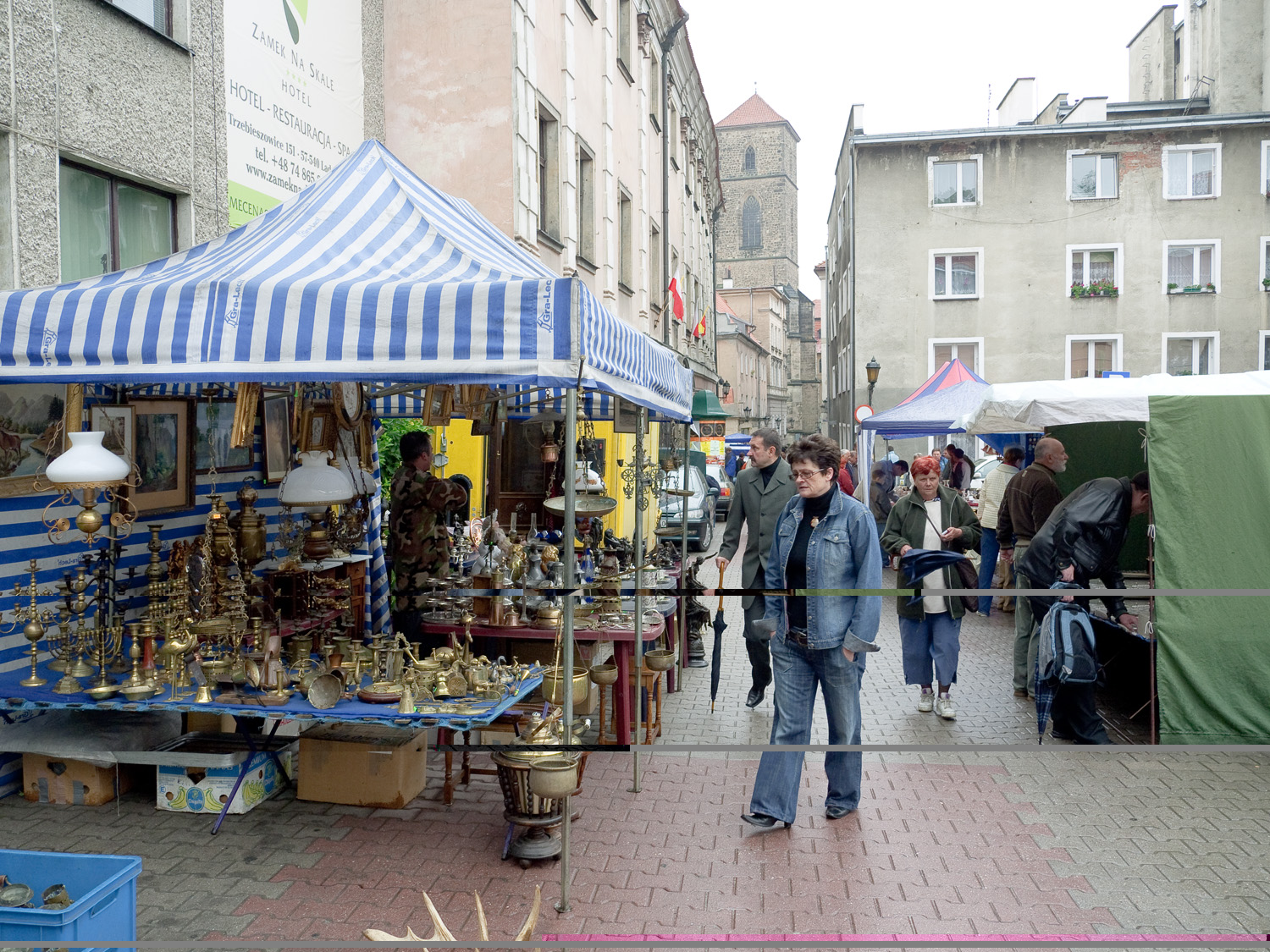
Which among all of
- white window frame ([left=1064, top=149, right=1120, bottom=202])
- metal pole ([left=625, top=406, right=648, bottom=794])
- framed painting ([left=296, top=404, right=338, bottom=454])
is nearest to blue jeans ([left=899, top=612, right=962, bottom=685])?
metal pole ([left=625, top=406, right=648, bottom=794])

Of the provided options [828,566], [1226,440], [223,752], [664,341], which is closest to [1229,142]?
[664,341]

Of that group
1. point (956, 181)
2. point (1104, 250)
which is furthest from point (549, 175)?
point (1104, 250)

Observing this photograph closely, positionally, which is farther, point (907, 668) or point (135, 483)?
point (907, 668)

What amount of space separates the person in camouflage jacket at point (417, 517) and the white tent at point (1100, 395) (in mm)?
4905

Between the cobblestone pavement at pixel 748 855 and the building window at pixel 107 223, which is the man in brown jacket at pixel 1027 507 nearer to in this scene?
the cobblestone pavement at pixel 748 855

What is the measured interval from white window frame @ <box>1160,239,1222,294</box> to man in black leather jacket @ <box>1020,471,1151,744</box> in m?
26.8

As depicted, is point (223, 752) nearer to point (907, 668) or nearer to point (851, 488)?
point (907, 668)

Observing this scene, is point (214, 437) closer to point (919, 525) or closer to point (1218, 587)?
point (919, 525)

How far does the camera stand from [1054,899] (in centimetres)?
445

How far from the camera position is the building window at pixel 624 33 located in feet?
64.6

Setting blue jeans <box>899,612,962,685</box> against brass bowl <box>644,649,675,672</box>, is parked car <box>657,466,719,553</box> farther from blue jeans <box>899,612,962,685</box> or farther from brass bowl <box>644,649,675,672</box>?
brass bowl <box>644,649,675,672</box>

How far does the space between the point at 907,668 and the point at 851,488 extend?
942cm

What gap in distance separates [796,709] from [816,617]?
530 mm

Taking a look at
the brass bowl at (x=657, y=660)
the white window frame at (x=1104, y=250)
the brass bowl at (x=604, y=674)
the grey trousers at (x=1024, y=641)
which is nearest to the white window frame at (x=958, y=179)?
the white window frame at (x=1104, y=250)
